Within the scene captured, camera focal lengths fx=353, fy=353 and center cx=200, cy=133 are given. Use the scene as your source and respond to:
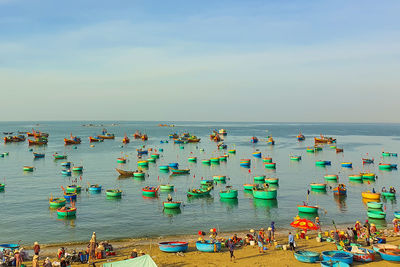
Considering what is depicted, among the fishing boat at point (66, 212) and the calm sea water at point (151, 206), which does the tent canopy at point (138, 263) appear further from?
the fishing boat at point (66, 212)

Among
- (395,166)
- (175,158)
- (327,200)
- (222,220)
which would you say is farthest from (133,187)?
(395,166)

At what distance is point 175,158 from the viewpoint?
4877 inches

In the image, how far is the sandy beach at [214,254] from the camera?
30.4 metres

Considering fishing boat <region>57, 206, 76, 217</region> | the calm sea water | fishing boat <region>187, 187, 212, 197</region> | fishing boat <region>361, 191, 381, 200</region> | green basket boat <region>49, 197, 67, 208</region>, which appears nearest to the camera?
the calm sea water

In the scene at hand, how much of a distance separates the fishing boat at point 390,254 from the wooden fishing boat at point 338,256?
3007 mm

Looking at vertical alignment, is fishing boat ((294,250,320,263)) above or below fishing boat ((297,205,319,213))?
above

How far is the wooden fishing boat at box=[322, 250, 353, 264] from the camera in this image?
28.4m

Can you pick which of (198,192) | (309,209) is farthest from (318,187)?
(198,192)

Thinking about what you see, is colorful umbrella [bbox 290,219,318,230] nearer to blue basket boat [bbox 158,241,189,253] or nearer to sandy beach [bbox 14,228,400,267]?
sandy beach [bbox 14,228,400,267]

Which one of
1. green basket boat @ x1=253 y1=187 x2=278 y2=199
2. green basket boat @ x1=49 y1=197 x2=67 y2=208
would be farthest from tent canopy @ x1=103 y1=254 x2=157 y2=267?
green basket boat @ x1=253 y1=187 x2=278 y2=199

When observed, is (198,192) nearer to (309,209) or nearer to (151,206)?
(151,206)

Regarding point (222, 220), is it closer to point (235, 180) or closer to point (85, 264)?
point (85, 264)

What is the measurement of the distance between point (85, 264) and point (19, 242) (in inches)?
555

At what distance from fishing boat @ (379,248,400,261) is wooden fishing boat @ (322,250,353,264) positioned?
301cm
